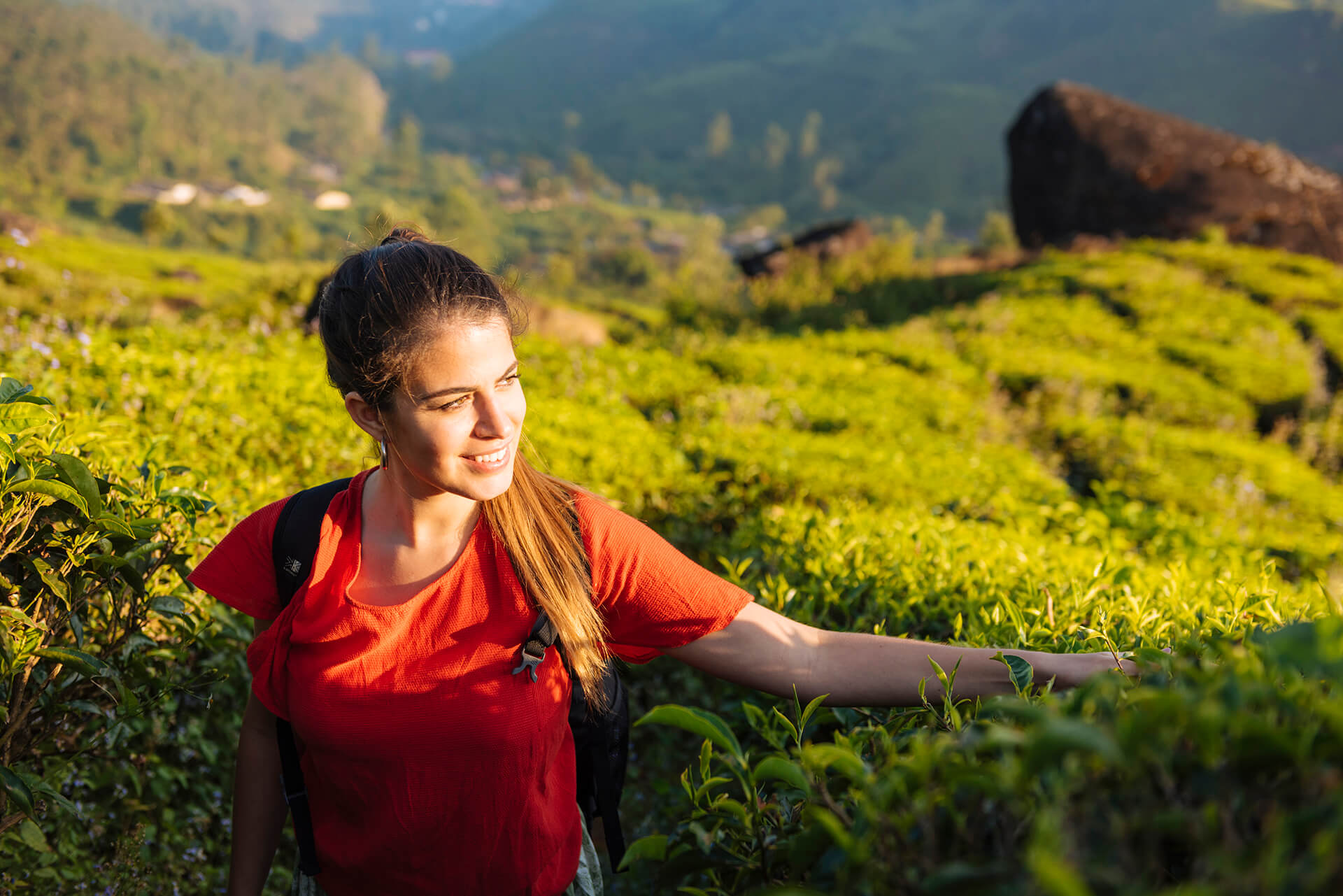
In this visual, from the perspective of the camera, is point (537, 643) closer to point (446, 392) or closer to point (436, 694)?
point (436, 694)

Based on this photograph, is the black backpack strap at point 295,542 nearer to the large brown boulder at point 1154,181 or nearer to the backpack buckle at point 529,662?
the backpack buckle at point 529,662

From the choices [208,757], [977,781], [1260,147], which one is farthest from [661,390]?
[1260,147]

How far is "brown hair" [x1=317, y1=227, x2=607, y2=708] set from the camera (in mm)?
1783

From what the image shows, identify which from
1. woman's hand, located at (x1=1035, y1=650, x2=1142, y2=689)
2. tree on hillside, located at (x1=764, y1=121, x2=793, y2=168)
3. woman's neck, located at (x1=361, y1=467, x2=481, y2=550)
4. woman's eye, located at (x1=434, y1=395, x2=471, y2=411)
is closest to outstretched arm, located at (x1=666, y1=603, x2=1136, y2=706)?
woman's hand, located at (x1=1035, y1=650, x2=1142, y2=689)

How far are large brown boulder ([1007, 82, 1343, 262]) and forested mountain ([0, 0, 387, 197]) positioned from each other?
121 m

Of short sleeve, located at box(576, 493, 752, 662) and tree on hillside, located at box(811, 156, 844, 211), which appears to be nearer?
short sleeve, located at box(576, 493, 752, 662)

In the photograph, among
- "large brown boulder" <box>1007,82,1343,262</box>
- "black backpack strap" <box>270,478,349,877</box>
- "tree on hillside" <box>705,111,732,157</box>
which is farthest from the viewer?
"tree on hillside" <box>705,111,732,157</box>

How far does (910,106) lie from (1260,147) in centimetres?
16396

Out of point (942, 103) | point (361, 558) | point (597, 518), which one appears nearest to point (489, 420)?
point (597, 518)

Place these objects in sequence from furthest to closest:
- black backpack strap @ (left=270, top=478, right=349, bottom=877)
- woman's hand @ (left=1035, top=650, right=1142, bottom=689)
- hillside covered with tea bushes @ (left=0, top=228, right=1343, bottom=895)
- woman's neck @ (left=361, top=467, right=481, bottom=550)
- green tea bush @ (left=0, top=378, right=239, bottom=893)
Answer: woman's neck @ (left=361, top=467, right=481, bottom=550), black backpack strap @ (left=270, top=478, right=349, bottom=877), green tea bush @ (left=0, top=378, right=239, bottom=893), woman's hand @ (left=1035, top=650, right=1142, bottom=689), hillside covered with tea bushes @ (left=0, top=228, right=1343, bottom=895)

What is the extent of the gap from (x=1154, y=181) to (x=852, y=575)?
1510cm

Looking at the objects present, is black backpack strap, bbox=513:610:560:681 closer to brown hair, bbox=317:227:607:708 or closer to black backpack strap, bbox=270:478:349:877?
brown hair, bbox=317:227:607:708

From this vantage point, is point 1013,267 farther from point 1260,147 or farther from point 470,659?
point 470,659

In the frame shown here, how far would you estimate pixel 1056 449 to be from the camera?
21.5 ft
